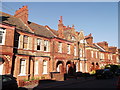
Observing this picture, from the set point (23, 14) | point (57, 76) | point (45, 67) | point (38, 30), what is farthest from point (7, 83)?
point (23, 14)

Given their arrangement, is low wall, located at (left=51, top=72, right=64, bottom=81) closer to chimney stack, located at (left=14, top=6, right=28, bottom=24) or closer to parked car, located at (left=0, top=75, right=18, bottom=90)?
parked car, located at (left=0, top=75, right=18, bottom=90)

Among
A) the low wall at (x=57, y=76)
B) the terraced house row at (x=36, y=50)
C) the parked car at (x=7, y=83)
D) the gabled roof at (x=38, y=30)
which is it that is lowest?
the low wall at (x=57, y=76)

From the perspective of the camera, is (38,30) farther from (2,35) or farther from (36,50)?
(2,35)

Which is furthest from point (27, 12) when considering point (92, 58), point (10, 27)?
point (92, 58)

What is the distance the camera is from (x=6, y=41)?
17.0 metres

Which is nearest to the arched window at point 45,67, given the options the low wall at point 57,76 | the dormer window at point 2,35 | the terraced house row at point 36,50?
the terraced house row at point 36,50

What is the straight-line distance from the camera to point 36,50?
2166cm

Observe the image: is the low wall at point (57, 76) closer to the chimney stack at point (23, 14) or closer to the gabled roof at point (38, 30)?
the gabled roof at point (38, 30)

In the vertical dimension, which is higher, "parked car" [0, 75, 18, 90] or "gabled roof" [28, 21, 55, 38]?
"gabled roof" [28, 21, 55, 38]

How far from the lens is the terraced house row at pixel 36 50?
17.2 meters

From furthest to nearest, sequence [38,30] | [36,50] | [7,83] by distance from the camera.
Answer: [38,30]
[36,50]
[7,83]

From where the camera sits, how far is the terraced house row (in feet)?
56.4

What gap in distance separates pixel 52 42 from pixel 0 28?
998cm

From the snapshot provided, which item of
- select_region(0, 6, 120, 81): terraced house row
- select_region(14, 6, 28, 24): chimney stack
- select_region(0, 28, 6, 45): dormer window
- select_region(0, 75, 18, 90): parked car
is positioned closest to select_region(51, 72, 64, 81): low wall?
select_region(0, 6, 120, 81): terraced house row
